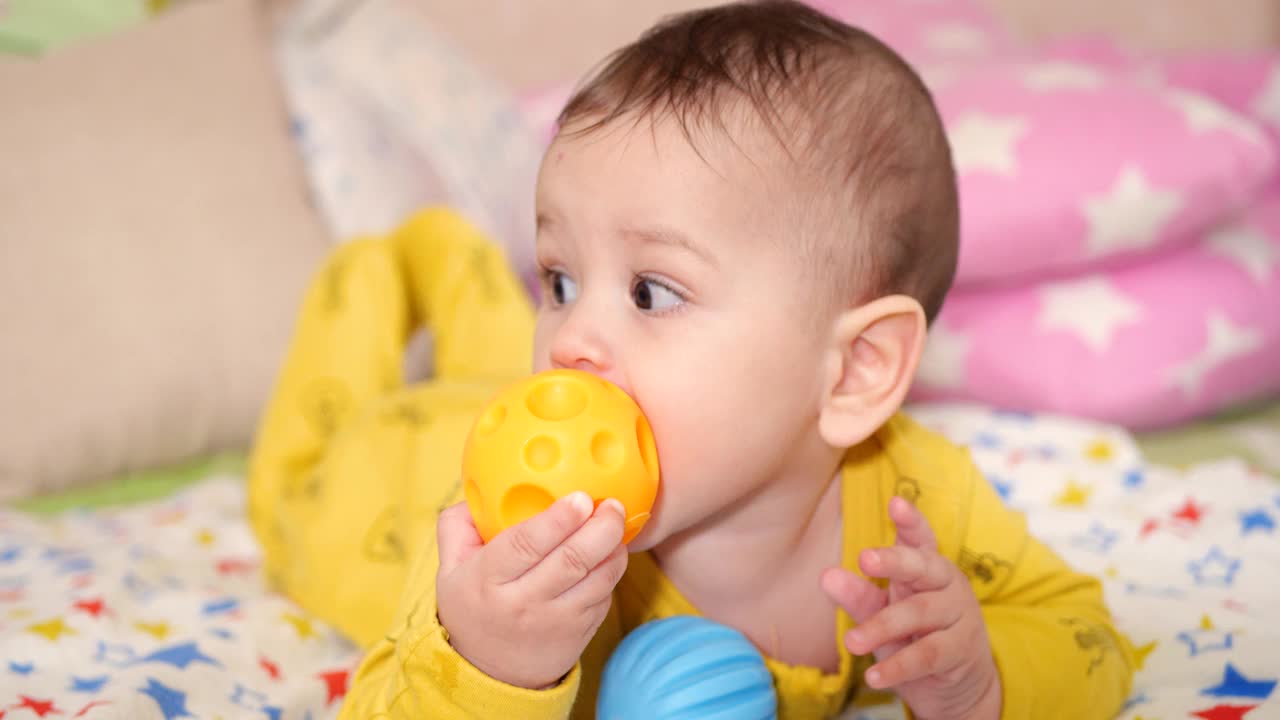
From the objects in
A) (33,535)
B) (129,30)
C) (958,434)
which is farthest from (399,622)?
(129,30)

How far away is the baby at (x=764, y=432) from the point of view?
0.74 metres

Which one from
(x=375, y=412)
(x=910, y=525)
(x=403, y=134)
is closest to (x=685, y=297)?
(x=910, y=525)

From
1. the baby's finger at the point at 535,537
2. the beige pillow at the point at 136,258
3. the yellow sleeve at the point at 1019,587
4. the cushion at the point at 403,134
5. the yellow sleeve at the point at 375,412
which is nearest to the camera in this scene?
the baby's finger at the point at 535,537

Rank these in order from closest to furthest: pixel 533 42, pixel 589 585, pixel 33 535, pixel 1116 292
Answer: pixel 589 585 → pixel 33 535 → pixel 1116 292 → pixel 533 42

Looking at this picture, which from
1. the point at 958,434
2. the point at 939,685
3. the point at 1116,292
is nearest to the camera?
the point at 939,685

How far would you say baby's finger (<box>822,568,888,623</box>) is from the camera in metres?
0.77

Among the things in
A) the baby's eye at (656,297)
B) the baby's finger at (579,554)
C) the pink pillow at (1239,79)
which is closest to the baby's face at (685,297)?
the baby's eye at (656,297)

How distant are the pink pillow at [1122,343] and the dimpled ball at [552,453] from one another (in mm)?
1041

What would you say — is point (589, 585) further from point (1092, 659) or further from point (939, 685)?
point (1092, 659)

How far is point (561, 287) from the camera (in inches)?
33.5

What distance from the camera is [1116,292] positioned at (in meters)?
1.65

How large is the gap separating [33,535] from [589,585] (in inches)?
38.6

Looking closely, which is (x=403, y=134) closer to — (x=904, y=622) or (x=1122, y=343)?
(x=1122, y=343)

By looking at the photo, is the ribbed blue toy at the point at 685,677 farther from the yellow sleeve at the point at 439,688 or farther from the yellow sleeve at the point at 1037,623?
the yellow sleeve at the point at 1037,623
